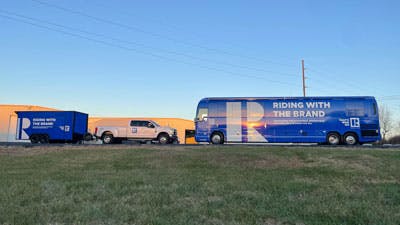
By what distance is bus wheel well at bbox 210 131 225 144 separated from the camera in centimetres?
2211

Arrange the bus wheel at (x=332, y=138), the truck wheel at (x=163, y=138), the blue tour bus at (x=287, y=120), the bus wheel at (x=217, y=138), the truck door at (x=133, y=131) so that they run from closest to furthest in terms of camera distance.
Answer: the blue tour bus at (x=287, y=120) < the bus wheel at (x=332, y=138) < the bus wheel at (x=217, y=138) < the truck wheel at (x=163, y=138) < the truck door at (x=133, y=131)

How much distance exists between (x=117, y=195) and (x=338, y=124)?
18485 millimetres

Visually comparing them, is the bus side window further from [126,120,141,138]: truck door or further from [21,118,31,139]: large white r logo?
[21,118,31,139]: large white r logo

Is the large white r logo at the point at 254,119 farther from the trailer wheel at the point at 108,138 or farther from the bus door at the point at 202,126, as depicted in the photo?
the trailer wheel at the point at 108,138

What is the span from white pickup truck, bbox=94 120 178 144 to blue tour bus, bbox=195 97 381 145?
4.66 meters

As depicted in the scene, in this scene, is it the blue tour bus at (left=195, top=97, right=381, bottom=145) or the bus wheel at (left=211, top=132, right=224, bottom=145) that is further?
the bus wheel at (left=211, top=132, right=224, bottom=145)

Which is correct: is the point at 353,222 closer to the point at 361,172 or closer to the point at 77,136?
the point at 361,172

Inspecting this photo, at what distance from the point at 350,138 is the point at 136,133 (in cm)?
1649

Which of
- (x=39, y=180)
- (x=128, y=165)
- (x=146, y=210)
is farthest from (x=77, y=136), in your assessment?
(x=146, y=210)

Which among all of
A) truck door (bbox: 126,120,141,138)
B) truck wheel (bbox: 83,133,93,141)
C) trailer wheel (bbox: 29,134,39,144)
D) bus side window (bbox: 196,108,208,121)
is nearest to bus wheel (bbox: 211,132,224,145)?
bus side window (bbox: 196,108,208,121)

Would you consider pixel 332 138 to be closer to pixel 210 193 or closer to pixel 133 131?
pixel 133 131

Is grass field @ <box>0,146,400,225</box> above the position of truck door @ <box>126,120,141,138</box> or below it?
below

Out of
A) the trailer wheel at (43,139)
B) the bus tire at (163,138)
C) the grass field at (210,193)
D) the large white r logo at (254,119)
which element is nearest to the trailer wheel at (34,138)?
the trailer wheel at (43,139)

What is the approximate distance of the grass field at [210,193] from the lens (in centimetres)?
507
